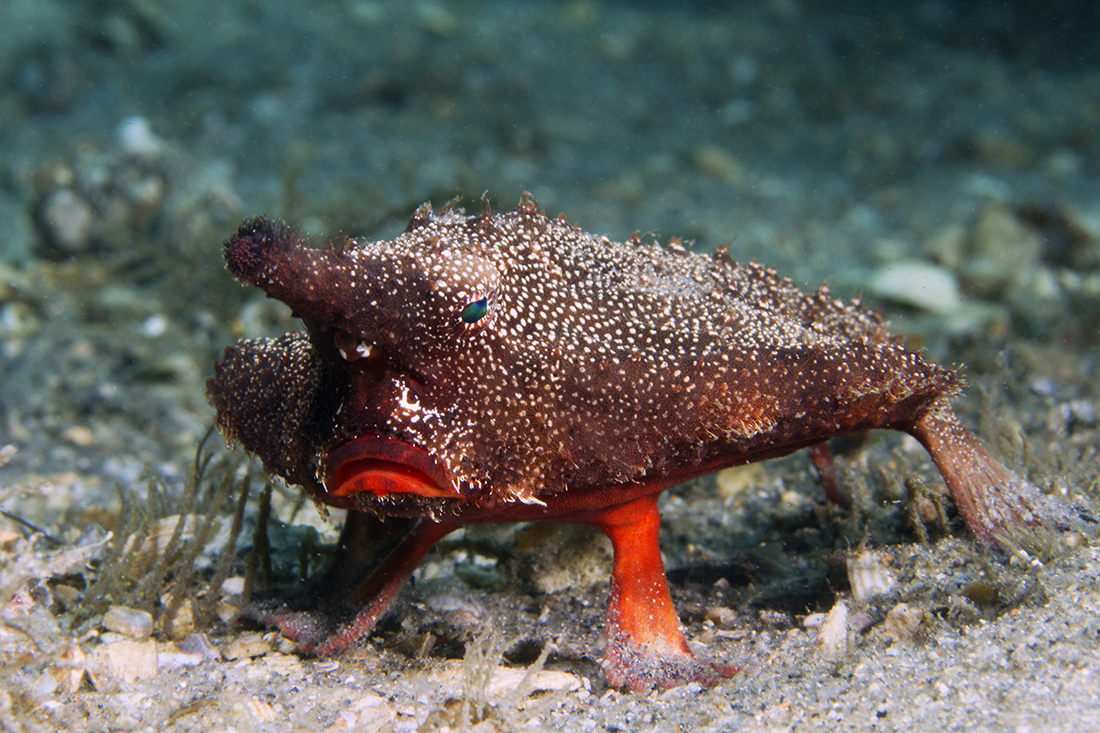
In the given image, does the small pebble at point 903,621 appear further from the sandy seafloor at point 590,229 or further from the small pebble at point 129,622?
the small pebble at point 129,622

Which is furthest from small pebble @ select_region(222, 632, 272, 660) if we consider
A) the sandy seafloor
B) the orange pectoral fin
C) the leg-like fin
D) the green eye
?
the leg-like fin

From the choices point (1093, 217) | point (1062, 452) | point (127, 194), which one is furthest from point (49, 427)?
point (1093, 217)

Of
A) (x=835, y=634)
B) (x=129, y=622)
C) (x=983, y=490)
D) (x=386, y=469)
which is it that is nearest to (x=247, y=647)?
(x=129, y=622)

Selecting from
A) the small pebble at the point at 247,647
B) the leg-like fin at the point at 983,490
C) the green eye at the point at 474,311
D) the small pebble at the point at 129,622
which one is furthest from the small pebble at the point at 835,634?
the small pebble at the point at 129,622

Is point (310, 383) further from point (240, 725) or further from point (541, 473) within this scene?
point (240, 725)

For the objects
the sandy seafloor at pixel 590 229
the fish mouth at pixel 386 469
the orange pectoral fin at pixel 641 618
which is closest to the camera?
the fish mouth at pixel 386 469

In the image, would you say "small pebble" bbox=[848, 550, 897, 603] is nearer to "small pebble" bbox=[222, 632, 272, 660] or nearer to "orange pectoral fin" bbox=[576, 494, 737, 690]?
"orange pectoral fin" bbox=[576, 494, 737, 690]
